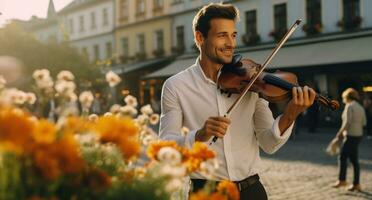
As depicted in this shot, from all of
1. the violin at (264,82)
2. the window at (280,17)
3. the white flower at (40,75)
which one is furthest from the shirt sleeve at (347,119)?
the window at (280,17)

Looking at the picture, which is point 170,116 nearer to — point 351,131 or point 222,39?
point 222,39

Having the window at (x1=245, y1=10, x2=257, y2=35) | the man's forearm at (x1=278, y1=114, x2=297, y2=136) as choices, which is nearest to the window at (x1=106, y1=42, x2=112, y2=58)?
the window at (x1=245, y1=10, x2=257, y2=35)

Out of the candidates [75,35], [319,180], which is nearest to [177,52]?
[75,35]

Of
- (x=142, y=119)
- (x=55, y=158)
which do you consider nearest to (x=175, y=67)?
(x=142, y=119)

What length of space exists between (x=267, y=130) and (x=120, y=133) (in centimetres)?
157

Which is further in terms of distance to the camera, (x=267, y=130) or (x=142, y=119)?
(x=267, y=130)

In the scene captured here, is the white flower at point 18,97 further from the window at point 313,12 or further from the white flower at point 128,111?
the window at point 313,12

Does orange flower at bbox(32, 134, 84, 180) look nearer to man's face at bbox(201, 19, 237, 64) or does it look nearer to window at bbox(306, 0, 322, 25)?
man's face at bbox(201, 19, 237, 64)

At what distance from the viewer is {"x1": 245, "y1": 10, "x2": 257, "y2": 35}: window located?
27969 mm

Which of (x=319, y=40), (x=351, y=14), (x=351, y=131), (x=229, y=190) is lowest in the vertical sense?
(x=351, y=131)

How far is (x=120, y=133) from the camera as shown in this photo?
1.29 meters

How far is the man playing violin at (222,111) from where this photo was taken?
274cm

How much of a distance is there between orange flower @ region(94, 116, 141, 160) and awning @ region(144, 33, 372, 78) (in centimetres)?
1984

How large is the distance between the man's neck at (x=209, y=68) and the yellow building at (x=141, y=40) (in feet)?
100
